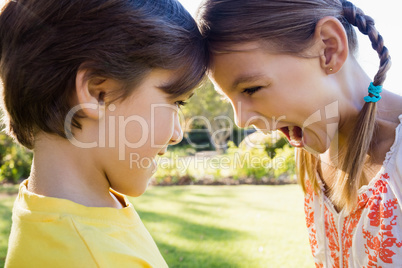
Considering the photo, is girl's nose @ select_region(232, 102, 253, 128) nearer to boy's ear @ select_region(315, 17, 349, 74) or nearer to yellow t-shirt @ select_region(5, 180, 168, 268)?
boy's ear @ select_region(315, 17, 349, 74)

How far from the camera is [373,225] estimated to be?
1.94 m

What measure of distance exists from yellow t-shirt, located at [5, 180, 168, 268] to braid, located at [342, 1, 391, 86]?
147cm

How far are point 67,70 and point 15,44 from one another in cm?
21

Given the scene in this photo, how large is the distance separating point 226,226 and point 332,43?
A: 10.8ft

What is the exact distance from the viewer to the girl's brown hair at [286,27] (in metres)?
1.90

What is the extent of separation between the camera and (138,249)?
4.68 feet

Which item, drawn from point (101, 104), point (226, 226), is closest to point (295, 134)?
point (101, 104)

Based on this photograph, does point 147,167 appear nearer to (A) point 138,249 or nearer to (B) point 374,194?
(A) point 138,249

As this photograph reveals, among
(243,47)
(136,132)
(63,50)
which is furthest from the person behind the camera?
(243,47)

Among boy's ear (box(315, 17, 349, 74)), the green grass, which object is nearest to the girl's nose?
boy's ear (box(315, 17, 349, 74))

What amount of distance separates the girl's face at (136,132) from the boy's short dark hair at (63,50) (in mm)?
57

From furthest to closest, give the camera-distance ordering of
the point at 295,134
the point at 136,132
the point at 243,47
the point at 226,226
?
the point at 226,226, the point at 295,134, the point at 243,47, the point at 136,132

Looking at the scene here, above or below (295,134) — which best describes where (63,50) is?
above

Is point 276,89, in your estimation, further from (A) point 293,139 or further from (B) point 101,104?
(B) point 101,104
